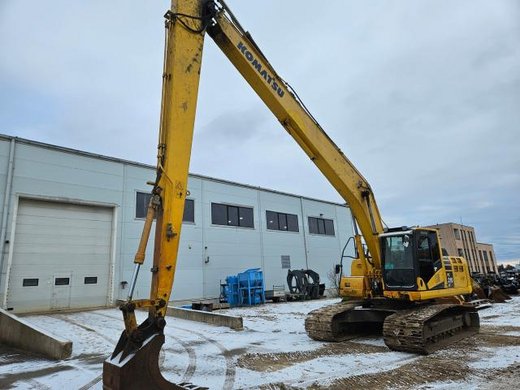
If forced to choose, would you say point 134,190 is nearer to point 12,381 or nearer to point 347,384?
point 12,381

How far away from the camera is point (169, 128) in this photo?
209 inches

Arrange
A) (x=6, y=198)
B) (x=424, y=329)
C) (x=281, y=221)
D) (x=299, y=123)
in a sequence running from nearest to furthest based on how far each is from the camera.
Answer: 1. (x=424, y=329)
2. (x=299, y=123)
3. (x=6, y=198)
4. (x=281, y=221)

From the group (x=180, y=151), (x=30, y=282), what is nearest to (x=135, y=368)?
(x=180, y=151)

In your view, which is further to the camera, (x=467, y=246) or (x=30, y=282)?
(x=467, y=246)

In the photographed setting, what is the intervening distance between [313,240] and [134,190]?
13.7 metres

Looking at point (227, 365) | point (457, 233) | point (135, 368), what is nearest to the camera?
point (135, 368)

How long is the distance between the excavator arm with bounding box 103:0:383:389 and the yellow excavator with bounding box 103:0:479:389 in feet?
0.05

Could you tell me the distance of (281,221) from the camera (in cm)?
2516

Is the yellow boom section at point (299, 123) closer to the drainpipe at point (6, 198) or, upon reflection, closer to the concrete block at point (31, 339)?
the concrete block at point (31, 339)

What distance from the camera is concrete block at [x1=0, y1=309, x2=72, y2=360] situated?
7453 mm

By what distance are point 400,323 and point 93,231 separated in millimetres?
13937

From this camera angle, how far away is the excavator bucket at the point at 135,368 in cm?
399

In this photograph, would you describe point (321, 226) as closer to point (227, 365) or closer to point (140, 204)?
point (140, 204)

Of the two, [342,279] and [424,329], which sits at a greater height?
[342,279]
